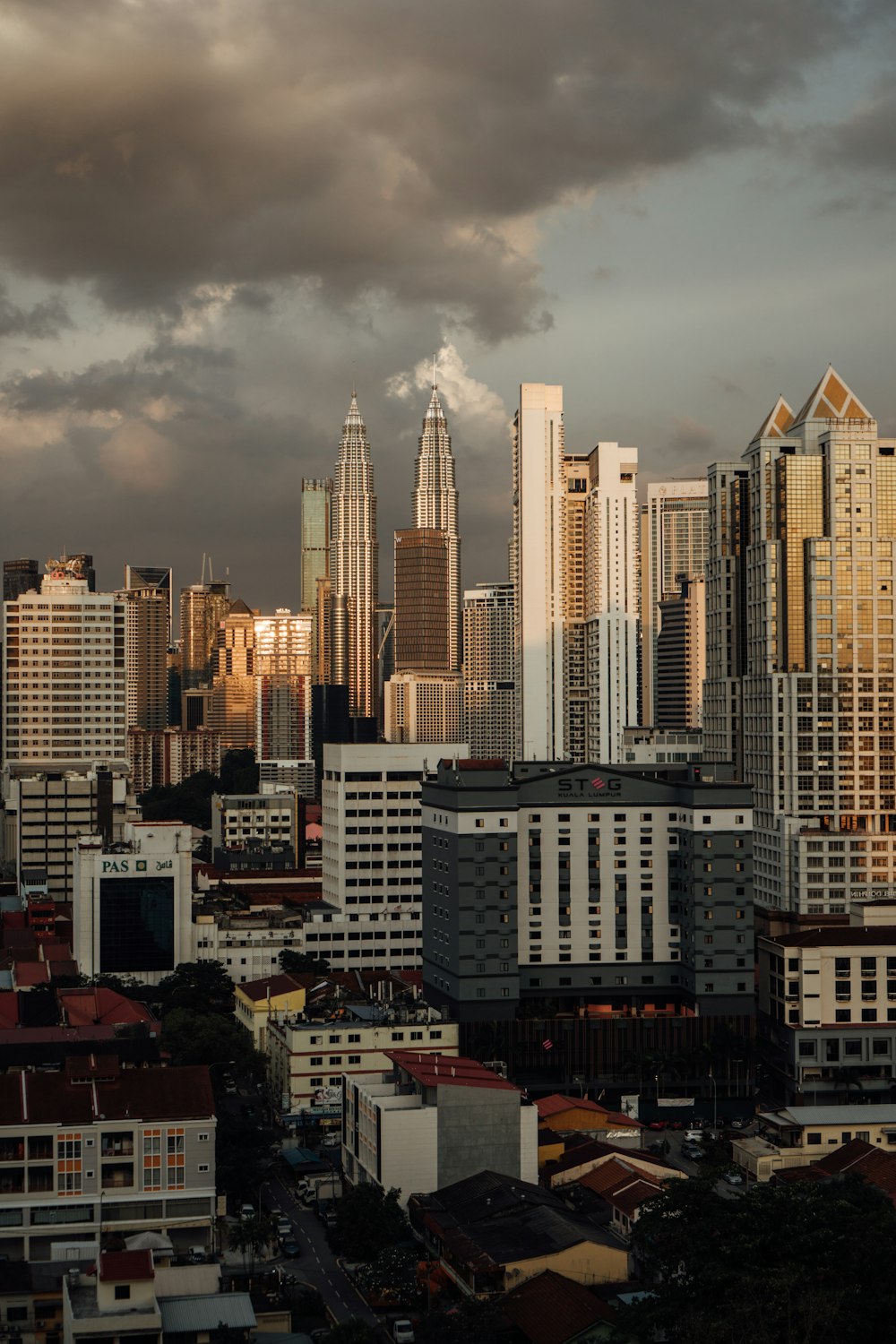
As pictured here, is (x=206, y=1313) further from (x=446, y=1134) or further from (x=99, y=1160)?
(x=446, y=1134)

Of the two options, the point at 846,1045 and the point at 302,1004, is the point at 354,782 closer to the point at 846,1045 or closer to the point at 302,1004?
the point at 302,1004

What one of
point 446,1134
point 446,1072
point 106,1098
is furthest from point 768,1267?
point 106,1098

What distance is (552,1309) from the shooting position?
6681 cm

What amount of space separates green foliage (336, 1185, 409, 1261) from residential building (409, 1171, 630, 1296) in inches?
50.5

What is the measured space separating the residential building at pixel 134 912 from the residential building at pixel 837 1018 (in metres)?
53.7

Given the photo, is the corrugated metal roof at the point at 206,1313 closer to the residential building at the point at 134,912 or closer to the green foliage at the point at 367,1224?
the green foliage at the point at 367,1224

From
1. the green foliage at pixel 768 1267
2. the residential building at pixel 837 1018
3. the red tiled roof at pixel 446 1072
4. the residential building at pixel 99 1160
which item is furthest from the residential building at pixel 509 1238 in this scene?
the residential building at pixel 837 1018

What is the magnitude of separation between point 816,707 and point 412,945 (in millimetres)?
40013

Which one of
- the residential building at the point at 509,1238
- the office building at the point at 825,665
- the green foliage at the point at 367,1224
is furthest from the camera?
the office building at the point at 825,665

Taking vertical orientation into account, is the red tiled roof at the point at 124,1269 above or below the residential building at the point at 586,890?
below

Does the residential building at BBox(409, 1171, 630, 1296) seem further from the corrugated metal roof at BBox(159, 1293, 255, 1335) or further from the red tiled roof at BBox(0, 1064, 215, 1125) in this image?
the red tiled roof at BBox(0, 1064, 215, 1125)

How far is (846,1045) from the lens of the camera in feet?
355

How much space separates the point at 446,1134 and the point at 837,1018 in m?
34.7

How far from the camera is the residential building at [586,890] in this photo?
112188 millimetres
